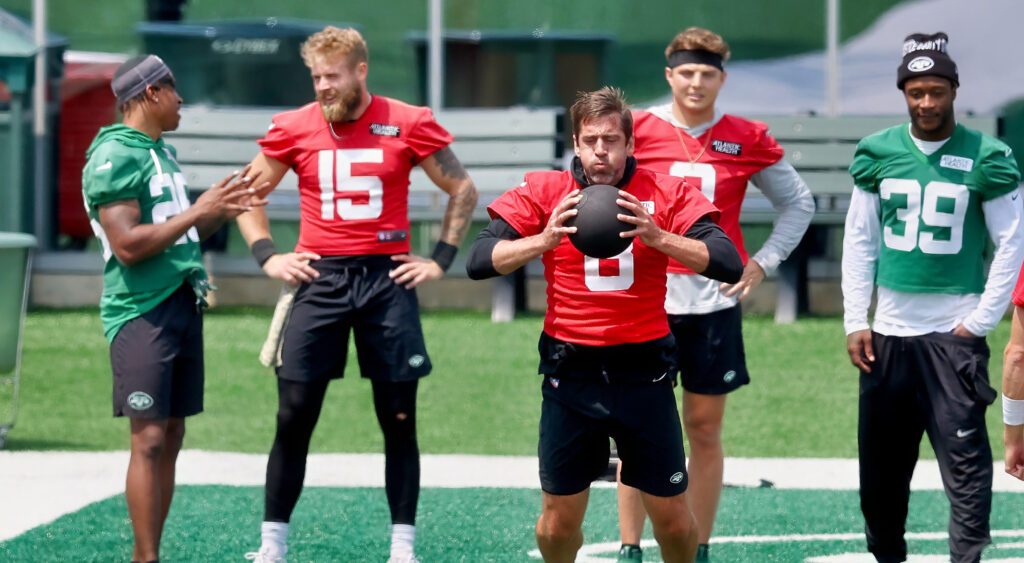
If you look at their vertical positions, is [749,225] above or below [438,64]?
below

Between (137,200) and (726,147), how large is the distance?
2.36 metres

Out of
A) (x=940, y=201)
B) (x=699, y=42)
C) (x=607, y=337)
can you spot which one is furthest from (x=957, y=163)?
(x=607, y=337)

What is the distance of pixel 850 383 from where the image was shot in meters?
9.87

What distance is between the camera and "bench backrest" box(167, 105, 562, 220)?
12523 millimetres

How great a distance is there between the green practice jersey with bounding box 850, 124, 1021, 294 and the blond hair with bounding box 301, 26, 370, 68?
6.83 ft

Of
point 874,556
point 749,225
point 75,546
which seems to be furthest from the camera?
point 749,225

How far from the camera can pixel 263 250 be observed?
19.4 feet

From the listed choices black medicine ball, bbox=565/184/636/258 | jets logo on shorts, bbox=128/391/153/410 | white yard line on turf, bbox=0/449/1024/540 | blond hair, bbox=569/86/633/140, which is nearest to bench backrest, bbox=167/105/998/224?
white yard line on turf, bbox=0/449/1024/540

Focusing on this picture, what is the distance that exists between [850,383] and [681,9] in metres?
5.55

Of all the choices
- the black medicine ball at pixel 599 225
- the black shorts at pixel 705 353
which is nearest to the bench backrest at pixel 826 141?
the black shorts at pixel 705 353

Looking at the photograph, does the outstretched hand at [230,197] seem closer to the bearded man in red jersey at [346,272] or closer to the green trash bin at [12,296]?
the bearded man in red jersey at [346,272]

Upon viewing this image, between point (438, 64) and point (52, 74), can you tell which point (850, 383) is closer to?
point (438, 64)

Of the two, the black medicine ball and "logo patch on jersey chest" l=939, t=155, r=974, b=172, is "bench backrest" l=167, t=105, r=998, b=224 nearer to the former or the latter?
"logo patch on jersey chest" l=939, t=155, r=974, b=172

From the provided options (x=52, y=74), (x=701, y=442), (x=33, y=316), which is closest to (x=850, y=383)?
(x=701, y=442)
